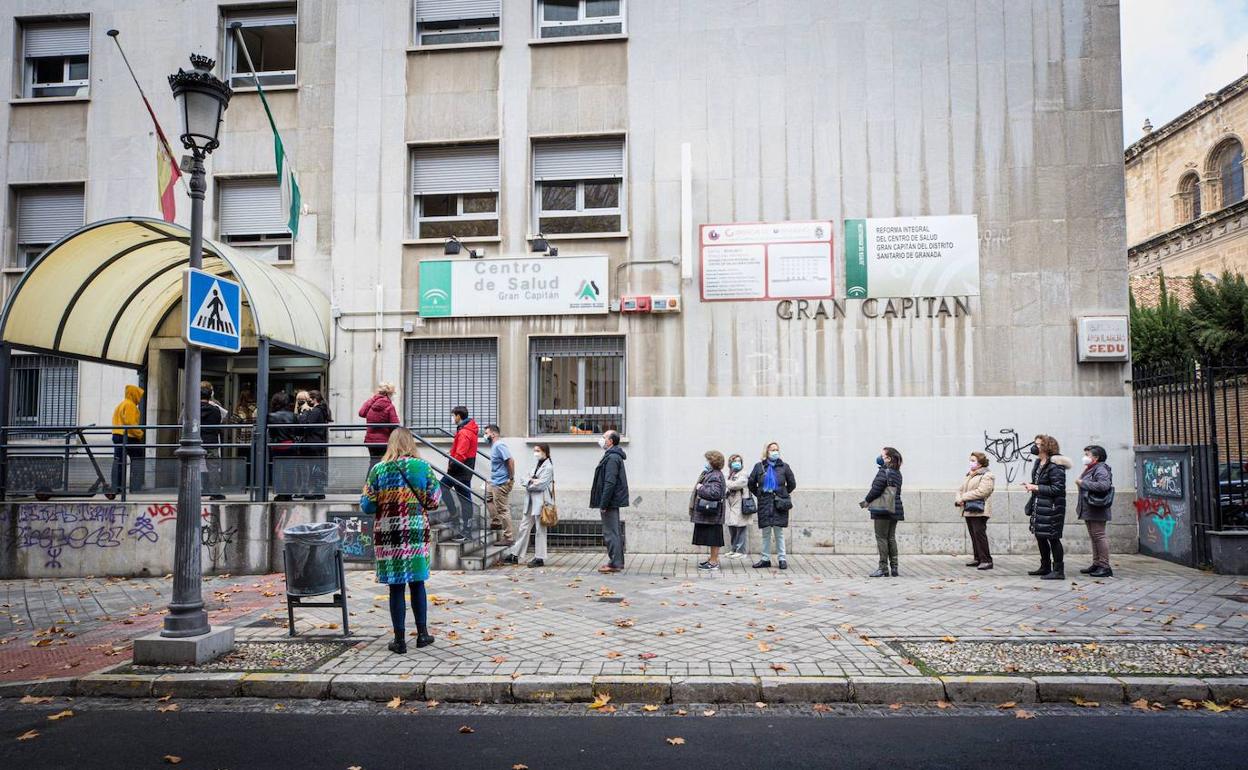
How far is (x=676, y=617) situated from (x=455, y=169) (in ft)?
30.8

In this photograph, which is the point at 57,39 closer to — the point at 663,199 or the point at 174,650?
the point at 663,199

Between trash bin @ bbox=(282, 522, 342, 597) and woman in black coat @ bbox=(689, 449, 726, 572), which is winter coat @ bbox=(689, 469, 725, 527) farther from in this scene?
trash bin @ bbox=(282, 522, 342, 597)

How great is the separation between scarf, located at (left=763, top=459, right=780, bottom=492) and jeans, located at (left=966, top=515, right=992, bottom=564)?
108 inches

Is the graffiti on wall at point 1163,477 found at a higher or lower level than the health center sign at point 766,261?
lower

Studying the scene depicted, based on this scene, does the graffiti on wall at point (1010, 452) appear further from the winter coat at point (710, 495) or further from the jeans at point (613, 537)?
the jeans at point (613, 537)

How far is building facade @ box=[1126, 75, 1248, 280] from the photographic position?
109 ft

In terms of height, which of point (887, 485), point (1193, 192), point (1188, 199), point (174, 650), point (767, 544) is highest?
point (1193, 192)

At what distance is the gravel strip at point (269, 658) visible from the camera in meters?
6.04

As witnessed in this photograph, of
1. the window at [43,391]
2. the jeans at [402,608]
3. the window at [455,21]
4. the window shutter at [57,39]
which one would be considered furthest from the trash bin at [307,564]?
the window shutter at [57,39]

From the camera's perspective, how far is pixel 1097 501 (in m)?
9.73

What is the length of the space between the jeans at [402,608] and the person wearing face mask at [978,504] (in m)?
7.61

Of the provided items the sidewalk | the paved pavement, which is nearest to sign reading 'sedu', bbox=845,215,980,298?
the paved pavement

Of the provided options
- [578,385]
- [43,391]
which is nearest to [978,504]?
[578,385]

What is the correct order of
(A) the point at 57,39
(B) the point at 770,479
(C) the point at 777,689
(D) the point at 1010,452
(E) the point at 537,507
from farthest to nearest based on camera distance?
(A) the point at 57,39, (D) the point at 1010,452, (E) the point at 537,507, (B) the point at 770,479, (C) the point at 777,689
